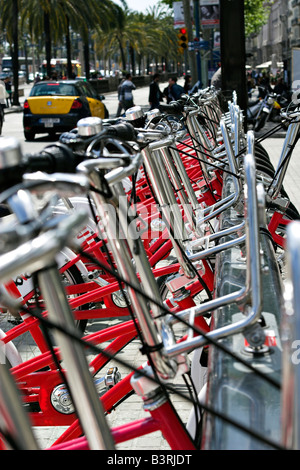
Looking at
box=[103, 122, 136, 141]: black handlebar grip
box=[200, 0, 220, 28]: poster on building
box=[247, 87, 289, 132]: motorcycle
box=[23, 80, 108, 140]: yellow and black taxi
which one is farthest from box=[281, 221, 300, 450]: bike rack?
box=[200, 0, 220, 28]: poster on building

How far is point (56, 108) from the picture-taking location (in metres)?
19.8

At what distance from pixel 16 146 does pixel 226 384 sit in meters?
0.92

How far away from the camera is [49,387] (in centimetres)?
326

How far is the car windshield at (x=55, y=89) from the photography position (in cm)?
2017

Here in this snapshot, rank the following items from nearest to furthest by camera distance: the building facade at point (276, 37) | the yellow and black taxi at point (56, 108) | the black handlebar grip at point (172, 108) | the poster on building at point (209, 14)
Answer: the black handlebar grip at point (172, 108) < the yellow and black taxi at point (56, 108) < the poster on building at point (209, 14) < the building facade at point (276, 37)

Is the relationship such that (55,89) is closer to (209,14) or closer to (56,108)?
(56,108)

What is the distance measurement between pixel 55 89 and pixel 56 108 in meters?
0.87

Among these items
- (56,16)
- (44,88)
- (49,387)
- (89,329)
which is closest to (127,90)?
(44,88)

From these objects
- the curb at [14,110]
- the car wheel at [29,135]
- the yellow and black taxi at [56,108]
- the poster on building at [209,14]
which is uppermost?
the poster on building at [209,14]

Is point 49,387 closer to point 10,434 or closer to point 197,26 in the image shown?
point 10,434
